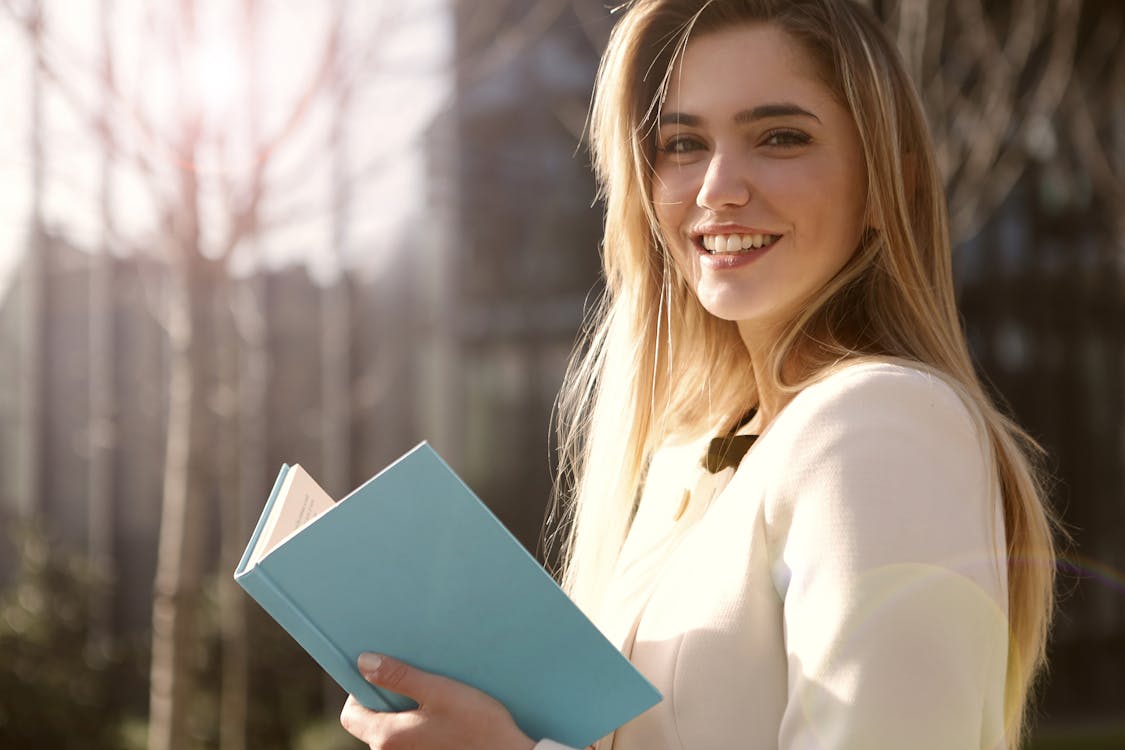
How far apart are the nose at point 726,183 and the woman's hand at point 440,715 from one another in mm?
709

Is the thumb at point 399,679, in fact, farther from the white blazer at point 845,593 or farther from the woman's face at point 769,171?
the woman's face at point 769,171

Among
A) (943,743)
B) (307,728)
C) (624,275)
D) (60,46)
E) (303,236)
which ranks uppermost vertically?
(60,46)

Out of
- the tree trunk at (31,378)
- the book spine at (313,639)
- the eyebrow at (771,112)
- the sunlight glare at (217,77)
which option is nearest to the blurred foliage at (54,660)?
the tree trunk at (31,378)

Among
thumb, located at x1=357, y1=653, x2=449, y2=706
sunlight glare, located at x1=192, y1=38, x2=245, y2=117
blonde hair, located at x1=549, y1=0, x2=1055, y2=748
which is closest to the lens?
thumb, located at x1=357, y1=653, x2=449, y2=706

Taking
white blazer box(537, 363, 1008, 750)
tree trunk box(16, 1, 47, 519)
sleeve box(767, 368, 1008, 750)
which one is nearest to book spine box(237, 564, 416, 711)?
white blazer box(537, 363, 1008, 750)

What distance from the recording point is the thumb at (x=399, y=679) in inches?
47.2

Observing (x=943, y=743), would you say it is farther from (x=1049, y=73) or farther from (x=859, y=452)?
(x=1049, y=73)

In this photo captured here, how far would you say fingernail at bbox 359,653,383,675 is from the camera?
3.94 feet

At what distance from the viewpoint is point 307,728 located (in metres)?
5.52

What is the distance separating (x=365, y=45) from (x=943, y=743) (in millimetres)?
2825

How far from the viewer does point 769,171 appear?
1.47 meters

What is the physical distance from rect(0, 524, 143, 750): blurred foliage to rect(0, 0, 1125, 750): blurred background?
1cm

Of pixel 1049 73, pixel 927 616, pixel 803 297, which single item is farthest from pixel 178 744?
pixel 1049 73

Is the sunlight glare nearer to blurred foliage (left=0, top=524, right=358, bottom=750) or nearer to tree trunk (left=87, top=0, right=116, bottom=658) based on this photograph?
tree trunk (left=87, top=0, right=116, bottom=658)
